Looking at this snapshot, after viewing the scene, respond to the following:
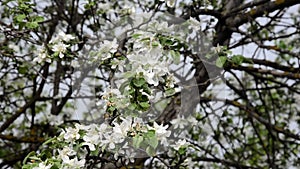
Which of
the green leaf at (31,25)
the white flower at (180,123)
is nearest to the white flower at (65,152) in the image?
the green leaf at (31,25)

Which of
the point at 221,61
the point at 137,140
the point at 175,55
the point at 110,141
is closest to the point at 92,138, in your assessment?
the point at 110,141

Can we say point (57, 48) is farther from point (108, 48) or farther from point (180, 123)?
Answer: point (180, 123)

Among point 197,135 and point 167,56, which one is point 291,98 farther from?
point 167,56

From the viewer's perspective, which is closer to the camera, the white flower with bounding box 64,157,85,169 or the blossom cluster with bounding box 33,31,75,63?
the white flower with bounding box 64,157,85,169

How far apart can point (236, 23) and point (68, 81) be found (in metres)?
0.68

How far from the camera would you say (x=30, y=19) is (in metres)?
1.34

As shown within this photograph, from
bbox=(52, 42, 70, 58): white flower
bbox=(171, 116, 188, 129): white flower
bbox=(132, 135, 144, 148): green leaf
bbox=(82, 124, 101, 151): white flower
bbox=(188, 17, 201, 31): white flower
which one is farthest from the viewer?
bbox=(171, 116, 188, 129): white flower

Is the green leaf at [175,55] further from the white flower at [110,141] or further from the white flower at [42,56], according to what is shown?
the white flower at [42,56]

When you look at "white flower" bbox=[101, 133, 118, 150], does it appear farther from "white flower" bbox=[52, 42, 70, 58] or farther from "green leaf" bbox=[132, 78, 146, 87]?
"white flower" bbox=[52, 42, 70, 58]

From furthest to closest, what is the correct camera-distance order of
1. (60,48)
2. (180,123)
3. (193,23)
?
1. (180,123)
2. (193,23)
3. (60,48)

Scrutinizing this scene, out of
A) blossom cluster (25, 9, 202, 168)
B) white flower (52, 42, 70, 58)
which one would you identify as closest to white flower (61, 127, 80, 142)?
blossom cluster (25, 9, 202, 168)

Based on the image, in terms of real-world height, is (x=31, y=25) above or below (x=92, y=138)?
above

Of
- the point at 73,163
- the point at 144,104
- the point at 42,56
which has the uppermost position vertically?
the point at 42,56

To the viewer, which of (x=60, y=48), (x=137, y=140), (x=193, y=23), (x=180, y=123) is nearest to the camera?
(x=137, y=140)
